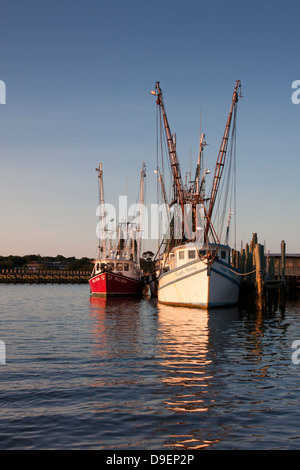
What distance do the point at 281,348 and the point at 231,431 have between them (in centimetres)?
1237

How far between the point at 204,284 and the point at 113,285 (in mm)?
25892

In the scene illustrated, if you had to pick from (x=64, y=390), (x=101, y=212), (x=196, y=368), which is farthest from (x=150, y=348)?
(x=101, y=212)

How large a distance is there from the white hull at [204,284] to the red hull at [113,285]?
64.4ft

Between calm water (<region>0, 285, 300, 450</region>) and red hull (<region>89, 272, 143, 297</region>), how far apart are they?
3541cm

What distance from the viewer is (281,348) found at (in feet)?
73.5

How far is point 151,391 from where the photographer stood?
14.3 metres

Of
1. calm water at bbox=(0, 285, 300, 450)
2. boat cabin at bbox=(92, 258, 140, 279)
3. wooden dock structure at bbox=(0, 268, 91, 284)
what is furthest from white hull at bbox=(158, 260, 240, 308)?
wooden dock structure at bbox=(0, 268, 91, 284)

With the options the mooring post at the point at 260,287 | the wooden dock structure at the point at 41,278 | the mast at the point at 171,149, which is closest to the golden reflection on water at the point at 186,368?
the mooring post at the point at 260,287

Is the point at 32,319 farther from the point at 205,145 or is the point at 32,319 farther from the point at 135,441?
the point at 205,145

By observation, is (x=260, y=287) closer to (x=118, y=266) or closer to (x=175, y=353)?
(x=175, y=353)

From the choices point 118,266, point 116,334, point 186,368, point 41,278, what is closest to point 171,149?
point 118,266

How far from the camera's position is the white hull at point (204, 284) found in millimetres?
39562

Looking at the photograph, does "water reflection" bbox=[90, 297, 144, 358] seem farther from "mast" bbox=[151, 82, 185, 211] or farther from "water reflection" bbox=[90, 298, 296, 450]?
"mast" bbox=[151, 82, 185, 211]

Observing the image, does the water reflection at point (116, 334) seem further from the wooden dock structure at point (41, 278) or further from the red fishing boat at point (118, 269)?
the wooden dock structure at point (41, 278)
